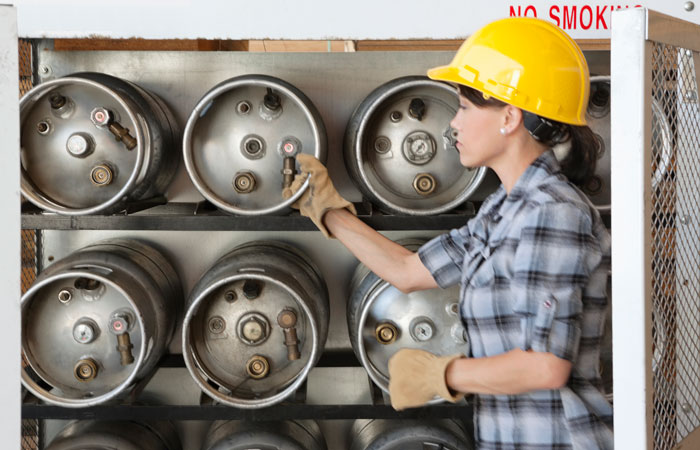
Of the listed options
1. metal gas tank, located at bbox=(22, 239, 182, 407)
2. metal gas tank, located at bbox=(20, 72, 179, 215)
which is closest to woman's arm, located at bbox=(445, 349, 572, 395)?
metal gas tank, located at bbox=(22, 239, 182, 407)

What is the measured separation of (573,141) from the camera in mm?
1623

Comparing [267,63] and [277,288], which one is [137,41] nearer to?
[267,63]

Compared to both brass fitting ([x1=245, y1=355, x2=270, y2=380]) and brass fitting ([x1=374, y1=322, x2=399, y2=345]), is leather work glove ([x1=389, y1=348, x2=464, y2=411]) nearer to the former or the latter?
brass fitting ([x1=374, y1=322, x2=399, y2=345])


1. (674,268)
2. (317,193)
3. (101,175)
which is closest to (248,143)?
(317,193)

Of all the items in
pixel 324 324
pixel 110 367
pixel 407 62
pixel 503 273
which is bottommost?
pixel 110 367

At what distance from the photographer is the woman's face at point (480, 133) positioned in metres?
1.54

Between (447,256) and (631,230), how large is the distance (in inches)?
29.4

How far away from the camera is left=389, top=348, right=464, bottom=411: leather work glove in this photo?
1.48 m

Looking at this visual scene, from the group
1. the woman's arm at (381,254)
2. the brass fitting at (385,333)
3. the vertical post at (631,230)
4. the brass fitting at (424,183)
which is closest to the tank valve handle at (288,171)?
the woman's arm at (381,254)

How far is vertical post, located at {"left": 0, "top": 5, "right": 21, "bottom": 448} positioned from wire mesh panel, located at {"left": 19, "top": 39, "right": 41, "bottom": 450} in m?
1.61

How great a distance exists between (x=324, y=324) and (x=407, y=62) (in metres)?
0.94

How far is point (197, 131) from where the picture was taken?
2117mm

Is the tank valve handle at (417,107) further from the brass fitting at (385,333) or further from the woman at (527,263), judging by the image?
the brass fitting at (385,333)

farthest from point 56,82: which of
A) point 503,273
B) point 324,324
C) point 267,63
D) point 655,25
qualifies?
point 655,25
